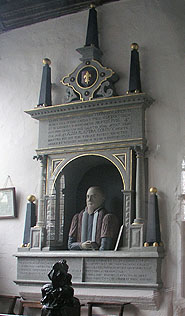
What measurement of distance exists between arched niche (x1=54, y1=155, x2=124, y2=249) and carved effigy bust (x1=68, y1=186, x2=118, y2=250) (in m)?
0.27

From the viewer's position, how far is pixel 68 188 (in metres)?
7.82

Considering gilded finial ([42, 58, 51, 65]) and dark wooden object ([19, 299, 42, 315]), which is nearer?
dark wooden object ([19, 299, 42, 315])

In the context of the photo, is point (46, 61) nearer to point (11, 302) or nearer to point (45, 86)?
point (45, 86)

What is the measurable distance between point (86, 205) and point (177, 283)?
175 centimetres

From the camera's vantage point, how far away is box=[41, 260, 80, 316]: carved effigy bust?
10.9ft

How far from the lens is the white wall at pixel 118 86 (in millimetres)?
6884

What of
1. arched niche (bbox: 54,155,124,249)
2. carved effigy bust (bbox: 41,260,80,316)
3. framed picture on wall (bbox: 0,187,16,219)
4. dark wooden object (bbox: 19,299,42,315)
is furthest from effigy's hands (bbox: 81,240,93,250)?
carved effigy bust (bbox: 41,260,80,316)

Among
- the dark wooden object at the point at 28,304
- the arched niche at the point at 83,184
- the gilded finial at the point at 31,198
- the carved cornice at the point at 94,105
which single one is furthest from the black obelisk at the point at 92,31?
the dark wooden object at the point at 28,304

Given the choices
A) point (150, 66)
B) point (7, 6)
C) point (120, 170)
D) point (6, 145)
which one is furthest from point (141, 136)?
point (7, 6)

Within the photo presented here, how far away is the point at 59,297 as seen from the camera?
3.41 m

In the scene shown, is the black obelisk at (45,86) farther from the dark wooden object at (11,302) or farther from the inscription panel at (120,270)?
the dark wooden object at (11,302)

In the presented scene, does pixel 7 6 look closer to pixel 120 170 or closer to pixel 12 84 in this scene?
pixel 12 84

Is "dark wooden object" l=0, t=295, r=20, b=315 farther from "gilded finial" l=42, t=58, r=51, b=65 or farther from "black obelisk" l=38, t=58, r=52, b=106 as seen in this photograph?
"gilded finial" l=42, t=58, r=51, b=65

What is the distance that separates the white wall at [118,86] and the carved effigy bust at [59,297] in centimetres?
322
